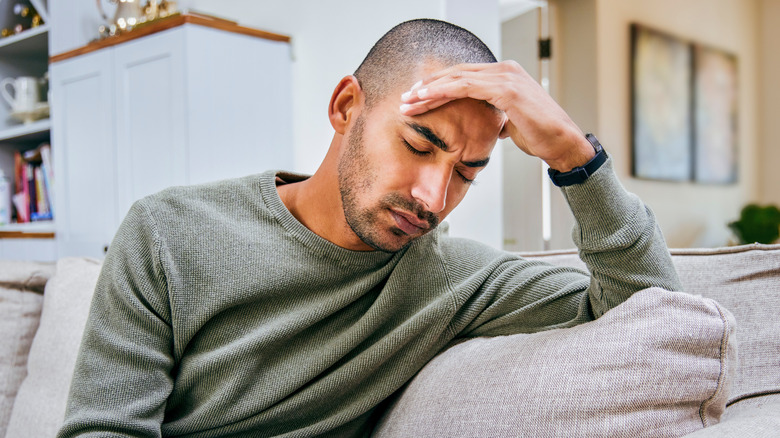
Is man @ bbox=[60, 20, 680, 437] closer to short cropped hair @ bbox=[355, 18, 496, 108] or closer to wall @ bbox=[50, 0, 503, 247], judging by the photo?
short cropped hair @ bbox=[355, 18, 496, 108]

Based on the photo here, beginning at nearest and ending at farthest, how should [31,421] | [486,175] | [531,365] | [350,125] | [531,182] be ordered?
1. [531,365]
2. [350,125]
3. [31,421]
4. [486,175]
5. [531,182]

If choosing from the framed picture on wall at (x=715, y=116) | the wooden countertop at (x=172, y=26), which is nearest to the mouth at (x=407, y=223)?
the wooden countertop at (x=172, y=26)

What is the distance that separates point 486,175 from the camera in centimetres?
267

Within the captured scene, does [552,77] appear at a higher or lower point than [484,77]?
higher

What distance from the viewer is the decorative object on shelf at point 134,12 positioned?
2979 mm

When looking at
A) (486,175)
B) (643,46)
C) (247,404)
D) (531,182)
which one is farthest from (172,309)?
(643,46)

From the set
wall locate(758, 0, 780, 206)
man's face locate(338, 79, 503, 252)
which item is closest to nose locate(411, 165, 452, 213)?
man's face locate(338, 79, 503, 252)

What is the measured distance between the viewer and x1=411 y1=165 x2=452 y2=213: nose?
99cm

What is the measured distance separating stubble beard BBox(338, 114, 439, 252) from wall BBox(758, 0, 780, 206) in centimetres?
534

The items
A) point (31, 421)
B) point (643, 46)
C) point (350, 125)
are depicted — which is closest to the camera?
point (350, 125)

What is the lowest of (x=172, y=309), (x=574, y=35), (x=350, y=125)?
(x=172, y=309)

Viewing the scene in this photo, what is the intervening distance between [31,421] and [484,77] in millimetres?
1169

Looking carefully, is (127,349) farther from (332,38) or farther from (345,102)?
(332,38)

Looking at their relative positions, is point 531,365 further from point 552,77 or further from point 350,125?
point 552,77
